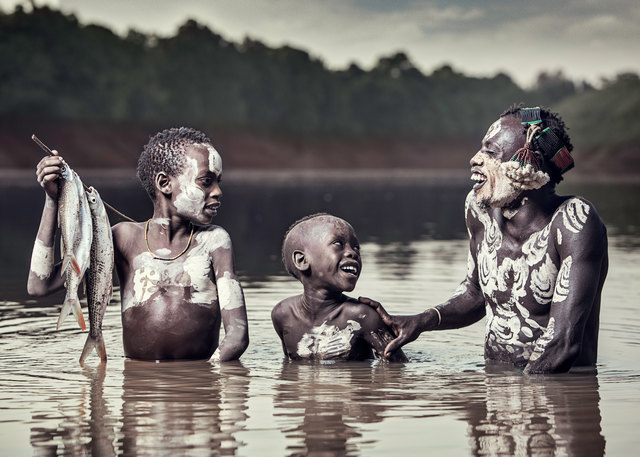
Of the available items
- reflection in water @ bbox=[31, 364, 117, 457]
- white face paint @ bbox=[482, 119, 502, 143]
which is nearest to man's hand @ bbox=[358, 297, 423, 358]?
white face paint @ bbox=[482, 119, 502, 143]

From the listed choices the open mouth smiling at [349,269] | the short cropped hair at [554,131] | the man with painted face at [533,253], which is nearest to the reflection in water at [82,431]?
the open mouth smiling at [349,269]

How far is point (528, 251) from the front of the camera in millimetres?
6586

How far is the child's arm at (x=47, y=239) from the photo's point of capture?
20.6ft

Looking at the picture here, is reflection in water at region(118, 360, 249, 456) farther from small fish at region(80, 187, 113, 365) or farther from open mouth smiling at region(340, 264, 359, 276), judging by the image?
open mouth smiling at region(340, 264, 359, 276)

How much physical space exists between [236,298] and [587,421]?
2.31m

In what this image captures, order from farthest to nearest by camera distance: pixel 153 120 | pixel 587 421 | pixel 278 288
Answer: pixel 153 120 < pixel 278 288 < pixel 587 421

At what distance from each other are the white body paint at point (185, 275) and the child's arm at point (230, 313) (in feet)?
0.23

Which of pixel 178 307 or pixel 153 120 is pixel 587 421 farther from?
pixel 153 120

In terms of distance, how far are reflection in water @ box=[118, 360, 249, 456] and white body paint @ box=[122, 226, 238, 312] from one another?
1.34ft

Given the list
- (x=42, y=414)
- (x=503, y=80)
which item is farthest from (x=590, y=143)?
(x=42, y=414)

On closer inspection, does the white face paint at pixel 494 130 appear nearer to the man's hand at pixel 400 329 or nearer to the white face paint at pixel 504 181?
the white face paint at pixel 504 181

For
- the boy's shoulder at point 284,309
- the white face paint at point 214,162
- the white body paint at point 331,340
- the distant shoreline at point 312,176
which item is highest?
the distant shoreline at point 312,176

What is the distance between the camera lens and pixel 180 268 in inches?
269

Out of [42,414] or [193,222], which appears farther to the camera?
[193,222]
